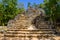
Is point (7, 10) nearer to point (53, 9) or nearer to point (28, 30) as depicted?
point (53, 9)

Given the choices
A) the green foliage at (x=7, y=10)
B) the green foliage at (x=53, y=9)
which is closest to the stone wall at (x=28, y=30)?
the green foliage at (x=53, y=9)

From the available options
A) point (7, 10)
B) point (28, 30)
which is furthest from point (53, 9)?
point (7, 10)

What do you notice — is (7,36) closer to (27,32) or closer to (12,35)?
(12,35)

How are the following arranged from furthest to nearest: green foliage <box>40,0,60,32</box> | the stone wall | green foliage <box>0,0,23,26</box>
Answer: green foliage <box>0,0,23,26</box> < green foliage <box>40,0,60,32</box> < the stone wall

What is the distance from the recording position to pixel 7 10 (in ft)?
60.0

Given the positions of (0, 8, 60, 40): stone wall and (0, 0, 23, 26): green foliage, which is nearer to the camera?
(0, 8, 60, 40): stone wall

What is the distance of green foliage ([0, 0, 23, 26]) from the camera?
1761cm

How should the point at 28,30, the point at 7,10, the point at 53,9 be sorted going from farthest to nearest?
the point at 7,10
the point at 53,9
the point at 28,30

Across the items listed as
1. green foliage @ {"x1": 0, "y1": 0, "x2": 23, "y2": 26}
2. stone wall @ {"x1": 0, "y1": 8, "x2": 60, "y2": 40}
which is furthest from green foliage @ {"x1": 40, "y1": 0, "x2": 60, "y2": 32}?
green foliage @ {"x1": 0, "y1": 0, "x2": 23, "y2": 26}

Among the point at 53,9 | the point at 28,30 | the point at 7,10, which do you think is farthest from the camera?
the point at 7,10

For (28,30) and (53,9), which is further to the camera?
(53,9)

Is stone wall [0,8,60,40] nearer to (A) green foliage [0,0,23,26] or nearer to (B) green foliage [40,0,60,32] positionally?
(B) green foliage [40,0,60,32]

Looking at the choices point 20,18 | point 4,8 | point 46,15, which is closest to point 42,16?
point 46,15

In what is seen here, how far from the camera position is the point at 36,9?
11.7m
